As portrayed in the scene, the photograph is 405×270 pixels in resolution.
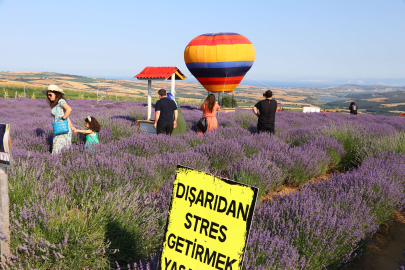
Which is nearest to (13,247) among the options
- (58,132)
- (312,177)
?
(58,132)

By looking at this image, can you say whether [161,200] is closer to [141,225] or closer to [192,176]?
[141,225]

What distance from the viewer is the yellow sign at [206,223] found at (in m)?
1.27

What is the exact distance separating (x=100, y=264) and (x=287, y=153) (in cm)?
393

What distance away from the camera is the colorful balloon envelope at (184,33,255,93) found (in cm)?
1391

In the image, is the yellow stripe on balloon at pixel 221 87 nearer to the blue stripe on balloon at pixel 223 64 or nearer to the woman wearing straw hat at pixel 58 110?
the blue stripe on balloon at pixel 223 64

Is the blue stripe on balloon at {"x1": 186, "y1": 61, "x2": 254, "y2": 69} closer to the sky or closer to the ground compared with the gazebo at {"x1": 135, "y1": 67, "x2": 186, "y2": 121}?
closer to the sky

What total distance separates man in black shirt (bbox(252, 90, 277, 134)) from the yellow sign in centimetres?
537

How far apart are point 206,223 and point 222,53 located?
43.7 feet

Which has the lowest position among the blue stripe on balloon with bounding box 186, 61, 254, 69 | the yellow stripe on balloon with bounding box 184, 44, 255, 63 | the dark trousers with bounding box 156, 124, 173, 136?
the dark trousers with bounding box 156, 124, 173, 136

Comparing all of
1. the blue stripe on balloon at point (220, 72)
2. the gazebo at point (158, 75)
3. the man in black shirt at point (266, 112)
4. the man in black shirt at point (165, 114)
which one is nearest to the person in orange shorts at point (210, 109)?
the man in black shirt at point (165, 114)

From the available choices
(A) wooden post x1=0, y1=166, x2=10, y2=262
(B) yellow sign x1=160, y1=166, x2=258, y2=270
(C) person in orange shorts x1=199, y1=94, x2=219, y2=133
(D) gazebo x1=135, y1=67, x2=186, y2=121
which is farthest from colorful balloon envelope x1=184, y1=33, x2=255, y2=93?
(B) yellow sign x1=160, y1=166, x2=258, y2=270

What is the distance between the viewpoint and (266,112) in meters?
6.78

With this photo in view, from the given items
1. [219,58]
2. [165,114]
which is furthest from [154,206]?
[219,58]

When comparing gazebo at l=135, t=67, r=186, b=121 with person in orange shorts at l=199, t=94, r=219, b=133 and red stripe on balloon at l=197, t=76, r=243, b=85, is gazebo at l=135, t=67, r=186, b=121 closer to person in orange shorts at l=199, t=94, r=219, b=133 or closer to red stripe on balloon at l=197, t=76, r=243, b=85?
person in orange shorts at l=199, t=94, r=219, b=133
